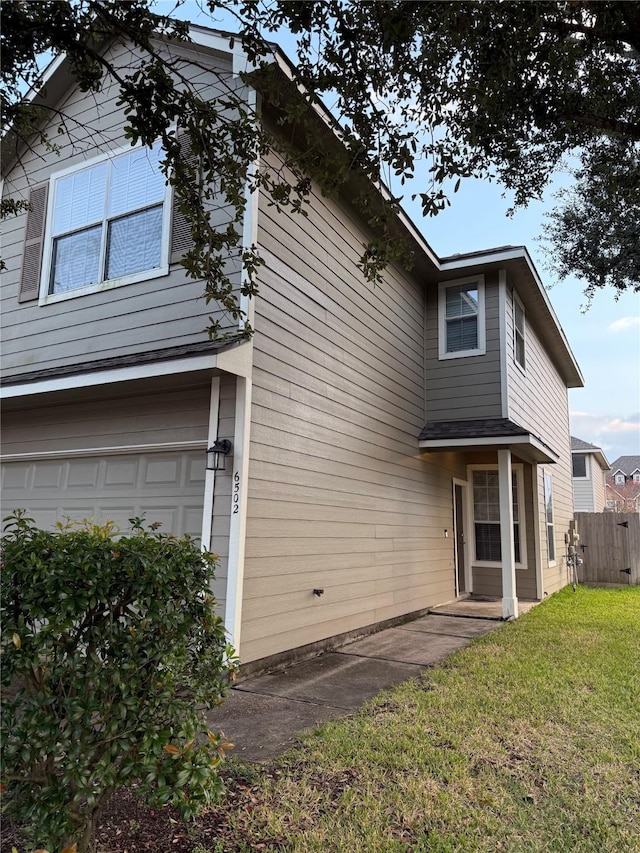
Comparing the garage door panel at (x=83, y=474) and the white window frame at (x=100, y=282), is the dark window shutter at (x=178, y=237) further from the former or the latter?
the garage door panel at (x=83, y=474)

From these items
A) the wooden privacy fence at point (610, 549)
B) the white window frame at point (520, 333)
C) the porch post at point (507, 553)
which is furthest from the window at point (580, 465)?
the porch post at point (507, 553)

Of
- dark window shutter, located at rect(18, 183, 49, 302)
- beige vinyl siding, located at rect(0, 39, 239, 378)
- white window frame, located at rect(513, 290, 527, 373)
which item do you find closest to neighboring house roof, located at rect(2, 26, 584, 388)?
white window frame, located at rect(513, 290, 527, 373)

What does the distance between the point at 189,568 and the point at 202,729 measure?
0.66 meters

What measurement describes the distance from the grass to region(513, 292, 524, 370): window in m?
5.81

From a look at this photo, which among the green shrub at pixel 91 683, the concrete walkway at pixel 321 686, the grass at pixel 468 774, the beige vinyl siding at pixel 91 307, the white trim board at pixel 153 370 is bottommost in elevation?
the concrete walkway at pixel 321 686

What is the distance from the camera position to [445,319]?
31.8 ft

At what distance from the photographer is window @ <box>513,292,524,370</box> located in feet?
31.8

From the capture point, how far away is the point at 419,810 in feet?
8.95

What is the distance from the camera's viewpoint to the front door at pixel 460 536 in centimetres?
1055

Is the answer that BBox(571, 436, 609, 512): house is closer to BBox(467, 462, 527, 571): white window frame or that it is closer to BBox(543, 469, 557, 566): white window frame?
BBox(543, 469, 557, 566): white window frame

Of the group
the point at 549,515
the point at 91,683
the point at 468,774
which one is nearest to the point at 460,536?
the point at 549,515

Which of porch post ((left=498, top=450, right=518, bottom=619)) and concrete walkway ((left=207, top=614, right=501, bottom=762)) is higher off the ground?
porch post ((left=498, top=450, right=518, bottom=619))

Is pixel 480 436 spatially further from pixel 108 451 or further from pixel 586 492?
pixel 586 492

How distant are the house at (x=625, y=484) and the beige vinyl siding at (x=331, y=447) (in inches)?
1645
